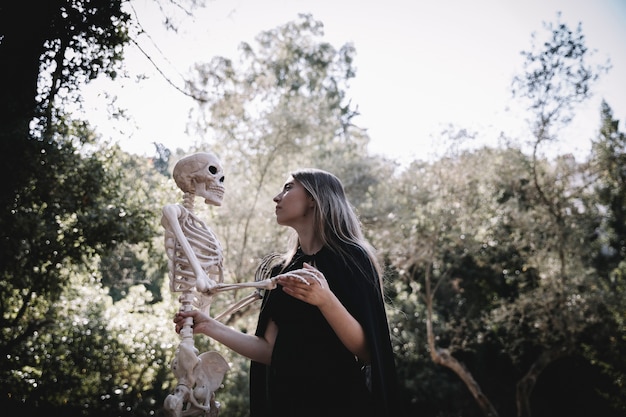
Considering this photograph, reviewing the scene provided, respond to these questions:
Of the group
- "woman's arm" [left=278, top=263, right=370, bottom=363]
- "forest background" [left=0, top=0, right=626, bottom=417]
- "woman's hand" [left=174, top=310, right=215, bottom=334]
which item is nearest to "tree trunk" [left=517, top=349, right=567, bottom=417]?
"forest background" [left=0, top=0, right=626, bottom=417]

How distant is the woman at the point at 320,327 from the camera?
6.85ft

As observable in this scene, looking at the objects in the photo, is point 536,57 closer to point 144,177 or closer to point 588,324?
point 588,324

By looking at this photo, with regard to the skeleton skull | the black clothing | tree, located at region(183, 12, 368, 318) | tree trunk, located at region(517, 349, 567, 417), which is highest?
tree, located at region(183, 12, 368, 318)

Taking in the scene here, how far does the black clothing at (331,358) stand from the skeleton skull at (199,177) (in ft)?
2.34

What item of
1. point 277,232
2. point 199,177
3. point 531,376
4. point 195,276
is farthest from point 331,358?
point 531,376

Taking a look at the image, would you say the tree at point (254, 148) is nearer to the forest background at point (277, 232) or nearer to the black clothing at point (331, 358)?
the forest background at point (277, 232)

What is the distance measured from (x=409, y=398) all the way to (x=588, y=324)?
508 centimetres

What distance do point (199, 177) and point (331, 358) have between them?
1.16m

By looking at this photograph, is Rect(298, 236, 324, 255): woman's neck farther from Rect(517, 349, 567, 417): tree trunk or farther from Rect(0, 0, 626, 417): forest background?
Rect(517, 349, 567, 417): tree trunk

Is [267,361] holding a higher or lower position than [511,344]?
lower

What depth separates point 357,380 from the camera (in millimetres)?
2160

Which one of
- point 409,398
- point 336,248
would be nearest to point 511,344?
point 409,398

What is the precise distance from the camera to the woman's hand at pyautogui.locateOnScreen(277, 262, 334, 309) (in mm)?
1952

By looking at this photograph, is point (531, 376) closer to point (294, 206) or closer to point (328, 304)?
point (294, 206)
